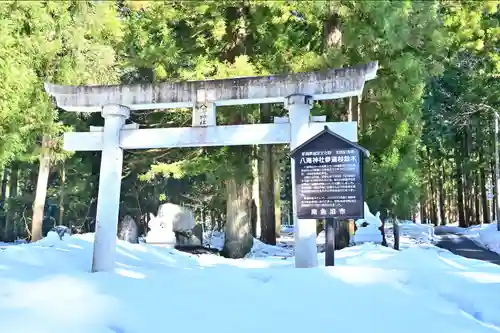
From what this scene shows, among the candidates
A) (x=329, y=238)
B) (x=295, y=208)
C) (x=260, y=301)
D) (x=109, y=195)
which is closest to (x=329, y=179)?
(x=295, y=208)

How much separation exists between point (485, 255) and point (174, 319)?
1377 cm

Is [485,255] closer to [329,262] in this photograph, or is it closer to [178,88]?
[329,262]

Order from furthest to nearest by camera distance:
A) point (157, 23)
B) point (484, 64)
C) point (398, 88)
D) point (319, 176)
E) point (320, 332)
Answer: point (484, 64), point (398, 88), point (157, 23), point (319, 176), point (320, 332)

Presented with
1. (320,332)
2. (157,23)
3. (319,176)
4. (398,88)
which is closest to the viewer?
(320,332)

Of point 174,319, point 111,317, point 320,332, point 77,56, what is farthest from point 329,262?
point 77,56

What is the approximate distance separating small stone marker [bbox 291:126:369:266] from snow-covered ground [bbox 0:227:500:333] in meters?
0.88

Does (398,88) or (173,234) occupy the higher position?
(398,88)

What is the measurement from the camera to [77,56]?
12594 mm

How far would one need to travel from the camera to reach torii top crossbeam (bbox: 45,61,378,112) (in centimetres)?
805

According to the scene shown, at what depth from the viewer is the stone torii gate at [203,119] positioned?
7953 millimetres

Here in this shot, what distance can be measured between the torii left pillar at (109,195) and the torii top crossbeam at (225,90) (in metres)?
0.33

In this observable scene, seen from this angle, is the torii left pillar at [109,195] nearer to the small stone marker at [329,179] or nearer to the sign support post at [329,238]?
the small stone marker at [329,179]

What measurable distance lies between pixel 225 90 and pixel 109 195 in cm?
284

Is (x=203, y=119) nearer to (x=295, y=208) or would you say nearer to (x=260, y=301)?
(x=295, y=208)
